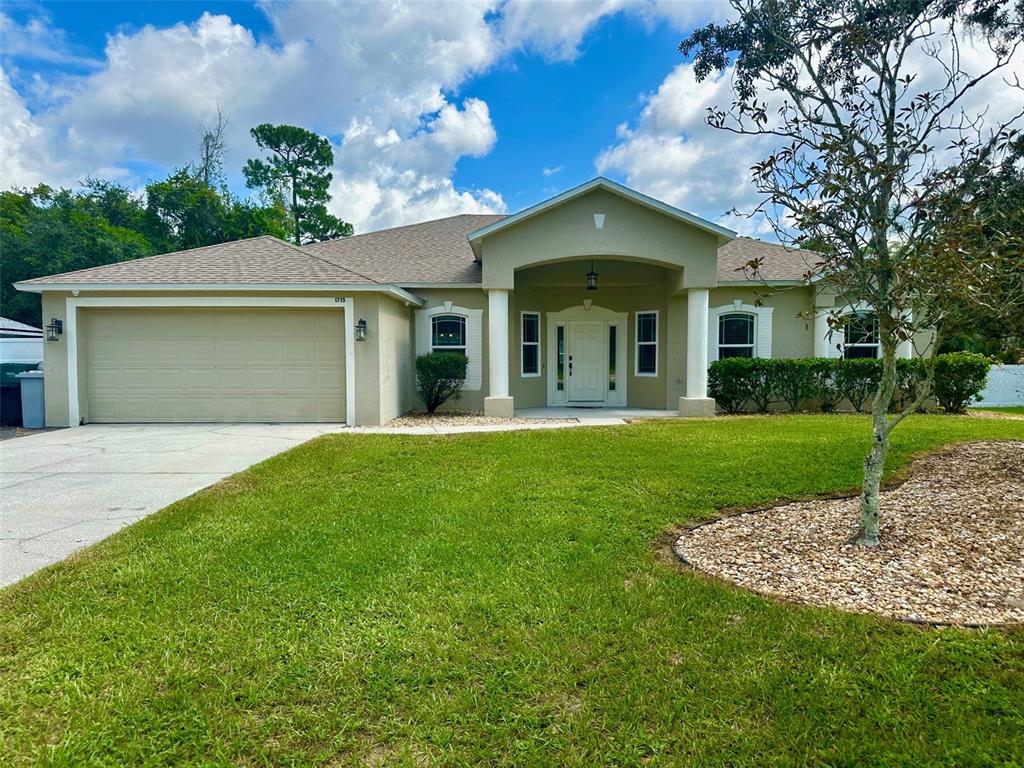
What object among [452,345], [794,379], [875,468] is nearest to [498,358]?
[452,345]

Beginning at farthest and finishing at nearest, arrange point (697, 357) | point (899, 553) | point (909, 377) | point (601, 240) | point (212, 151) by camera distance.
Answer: point (212, 151) → point (697, 357) → point (909, 377) → point (601, 240) → point (899, 553)

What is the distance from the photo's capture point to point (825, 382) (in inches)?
472

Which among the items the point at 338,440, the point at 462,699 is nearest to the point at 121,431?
the point at 338,440

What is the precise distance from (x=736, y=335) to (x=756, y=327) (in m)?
0.49

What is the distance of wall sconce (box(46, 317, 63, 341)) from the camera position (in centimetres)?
1005

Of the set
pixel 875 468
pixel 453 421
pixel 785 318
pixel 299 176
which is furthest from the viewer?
pixel 299 176

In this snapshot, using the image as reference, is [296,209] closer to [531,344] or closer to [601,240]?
[531,344]

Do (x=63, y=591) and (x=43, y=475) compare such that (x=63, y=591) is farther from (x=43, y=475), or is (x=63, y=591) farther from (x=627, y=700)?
(x=43, y=475)

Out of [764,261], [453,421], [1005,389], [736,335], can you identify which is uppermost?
[764,261]

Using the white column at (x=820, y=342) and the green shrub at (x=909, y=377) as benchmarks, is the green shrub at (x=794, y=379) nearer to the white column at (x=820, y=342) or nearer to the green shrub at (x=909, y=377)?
the white column at (x=820, y=342)

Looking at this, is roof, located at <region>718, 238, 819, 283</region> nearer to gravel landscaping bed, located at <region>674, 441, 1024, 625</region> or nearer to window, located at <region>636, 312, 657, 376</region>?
window, located at <region>636, 312, 657, 376</region>

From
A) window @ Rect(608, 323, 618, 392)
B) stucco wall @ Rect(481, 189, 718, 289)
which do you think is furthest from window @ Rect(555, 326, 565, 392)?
stucco wall @ Rect(481, 189, 718, 289)

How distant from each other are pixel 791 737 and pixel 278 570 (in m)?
3.27

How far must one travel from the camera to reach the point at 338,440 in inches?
334
